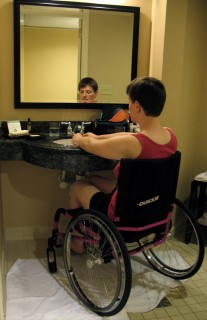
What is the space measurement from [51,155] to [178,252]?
1.14 metres

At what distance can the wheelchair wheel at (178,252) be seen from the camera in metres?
2.05

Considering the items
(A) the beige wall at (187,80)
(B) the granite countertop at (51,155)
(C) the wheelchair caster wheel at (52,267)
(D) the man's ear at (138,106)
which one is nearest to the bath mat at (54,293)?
(C) the wheelchair caster wheel at (52,267)

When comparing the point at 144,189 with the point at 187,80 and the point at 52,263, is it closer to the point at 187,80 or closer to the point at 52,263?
the point at 52,263

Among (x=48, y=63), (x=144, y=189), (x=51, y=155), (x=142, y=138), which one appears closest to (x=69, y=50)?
(x=48, y=63)

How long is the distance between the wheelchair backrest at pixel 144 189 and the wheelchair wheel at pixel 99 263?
0.37 ft

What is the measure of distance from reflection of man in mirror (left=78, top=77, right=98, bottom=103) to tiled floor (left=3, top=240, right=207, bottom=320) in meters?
1.10

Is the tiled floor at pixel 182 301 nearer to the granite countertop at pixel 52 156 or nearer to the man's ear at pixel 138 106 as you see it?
the granite countertop at pixel 52 156

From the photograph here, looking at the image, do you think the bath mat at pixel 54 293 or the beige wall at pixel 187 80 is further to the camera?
the beige wall at pixel 187 80

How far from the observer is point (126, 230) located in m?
1.69

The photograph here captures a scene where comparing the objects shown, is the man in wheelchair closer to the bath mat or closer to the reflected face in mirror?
the bath mat

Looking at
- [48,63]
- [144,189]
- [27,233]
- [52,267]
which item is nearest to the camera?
[144,189]

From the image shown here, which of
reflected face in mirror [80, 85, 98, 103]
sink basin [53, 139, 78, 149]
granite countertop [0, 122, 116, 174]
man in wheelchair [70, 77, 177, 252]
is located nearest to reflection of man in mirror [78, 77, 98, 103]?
reflected face in mirror [80, 85, 98, 103]

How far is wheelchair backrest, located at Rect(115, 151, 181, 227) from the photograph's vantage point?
1.57 meters

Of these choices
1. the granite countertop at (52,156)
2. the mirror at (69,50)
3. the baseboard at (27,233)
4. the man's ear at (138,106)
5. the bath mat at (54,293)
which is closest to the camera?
the man's ear at (138,106)
